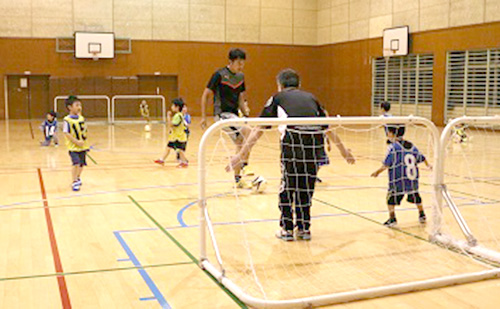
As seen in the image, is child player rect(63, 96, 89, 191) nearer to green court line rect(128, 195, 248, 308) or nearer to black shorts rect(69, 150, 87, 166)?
black shorts rect(69, 150, 87, 166)

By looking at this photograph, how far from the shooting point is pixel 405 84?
23.9m

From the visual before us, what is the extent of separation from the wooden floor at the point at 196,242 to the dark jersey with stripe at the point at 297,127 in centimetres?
91

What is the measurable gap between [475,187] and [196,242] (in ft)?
→ 16.3

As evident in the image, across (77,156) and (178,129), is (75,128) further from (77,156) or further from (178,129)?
(178,129)

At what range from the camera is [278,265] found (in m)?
4.89

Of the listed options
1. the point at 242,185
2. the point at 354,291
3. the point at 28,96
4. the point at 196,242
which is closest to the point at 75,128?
the point at 242,185

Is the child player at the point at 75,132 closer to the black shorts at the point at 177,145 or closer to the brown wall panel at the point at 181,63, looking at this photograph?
the black shorts at the point at 177,145

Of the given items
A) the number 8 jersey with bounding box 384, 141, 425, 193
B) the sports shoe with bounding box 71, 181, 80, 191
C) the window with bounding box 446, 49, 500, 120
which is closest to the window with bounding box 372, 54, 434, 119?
the window with bounding box 446, 49, 500, 120

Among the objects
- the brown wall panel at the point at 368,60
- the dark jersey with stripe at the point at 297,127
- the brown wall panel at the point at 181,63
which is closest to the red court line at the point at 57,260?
the dark jersey with stripe at the point at 297,127

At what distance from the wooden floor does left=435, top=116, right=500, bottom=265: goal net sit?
0.04 meters

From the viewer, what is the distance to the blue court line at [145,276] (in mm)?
4031

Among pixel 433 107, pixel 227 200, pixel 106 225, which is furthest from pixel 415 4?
pixel 106 225

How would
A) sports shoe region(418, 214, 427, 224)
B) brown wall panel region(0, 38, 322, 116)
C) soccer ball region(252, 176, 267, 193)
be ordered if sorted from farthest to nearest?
brown wall panel region(0, 38, 322, 116) < soccer ball region(252, 176, 267, 193) < sports shoe region(418, 214, 427, 224)

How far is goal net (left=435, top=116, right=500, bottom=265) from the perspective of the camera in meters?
5.43
